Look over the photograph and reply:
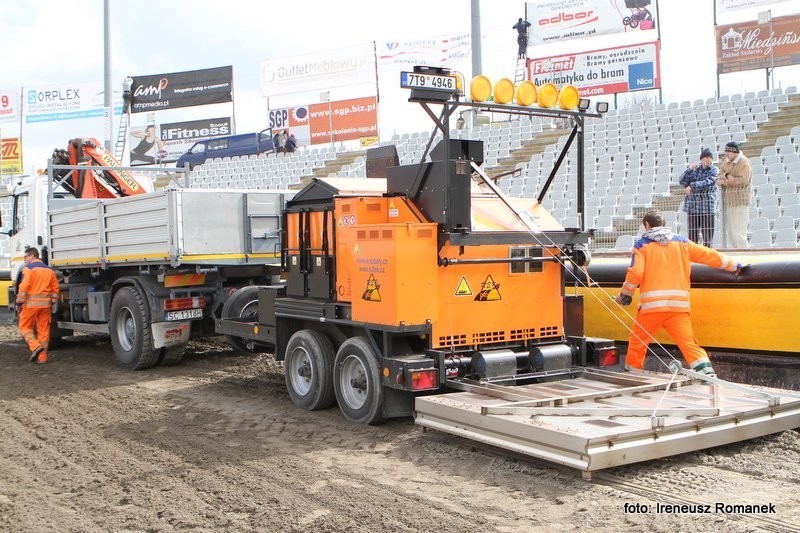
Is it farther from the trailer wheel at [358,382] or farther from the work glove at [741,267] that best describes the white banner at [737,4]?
the trailer wheel at [358,382]

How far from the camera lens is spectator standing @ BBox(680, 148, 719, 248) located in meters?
10.9

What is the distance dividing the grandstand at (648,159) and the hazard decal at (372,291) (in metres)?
4.14

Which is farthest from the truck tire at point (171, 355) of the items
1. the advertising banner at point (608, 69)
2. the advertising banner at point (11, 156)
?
the advertising banner at point (11, 156)

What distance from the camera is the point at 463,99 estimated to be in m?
6.34

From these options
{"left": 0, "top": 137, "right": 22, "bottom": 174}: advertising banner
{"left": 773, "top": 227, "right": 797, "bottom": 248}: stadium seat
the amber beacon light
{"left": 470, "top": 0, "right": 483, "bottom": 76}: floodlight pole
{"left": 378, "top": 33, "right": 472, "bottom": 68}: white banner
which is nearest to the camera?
the amber beacon light

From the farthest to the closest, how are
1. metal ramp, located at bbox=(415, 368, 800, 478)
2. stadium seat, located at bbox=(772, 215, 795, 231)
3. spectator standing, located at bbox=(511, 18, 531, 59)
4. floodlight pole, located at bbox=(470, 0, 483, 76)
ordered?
spectator standing, located at bbox=(511, 18, 531, 59)
floodlight pole, located at bbox=(470, 0, 483, 76)
stadium seat, located at bbox=(772, 215, 795, 231)
metal ramp, located at bbox=(415, 368, 800, 478)

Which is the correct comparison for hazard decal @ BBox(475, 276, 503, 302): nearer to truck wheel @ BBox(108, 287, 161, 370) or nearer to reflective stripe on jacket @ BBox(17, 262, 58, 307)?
truck wheel @ BBox(108, 287, 161, 370)

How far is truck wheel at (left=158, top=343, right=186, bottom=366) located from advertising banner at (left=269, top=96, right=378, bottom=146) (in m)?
27.9

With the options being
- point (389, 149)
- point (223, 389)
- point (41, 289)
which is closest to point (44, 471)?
point (223, 389)

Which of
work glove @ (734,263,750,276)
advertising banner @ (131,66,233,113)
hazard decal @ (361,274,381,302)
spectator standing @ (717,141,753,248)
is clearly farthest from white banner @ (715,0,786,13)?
hazard decal @ (361,274,381,302)

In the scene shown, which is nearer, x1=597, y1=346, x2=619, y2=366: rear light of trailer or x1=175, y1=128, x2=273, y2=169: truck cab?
x1=597, y1=346, x2=619, y2=366: rear light of trailer

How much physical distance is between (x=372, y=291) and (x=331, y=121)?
3480 centimetres

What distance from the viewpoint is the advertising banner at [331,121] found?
130 feet

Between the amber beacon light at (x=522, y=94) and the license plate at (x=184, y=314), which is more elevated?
the amber beacon light at (x=522, y=94)
